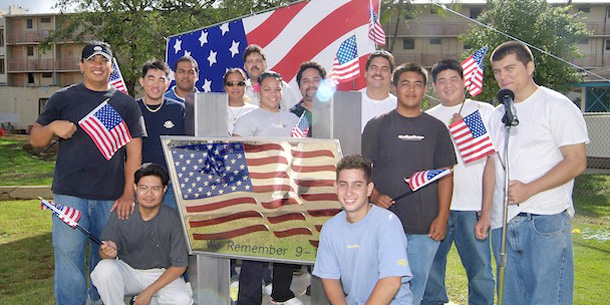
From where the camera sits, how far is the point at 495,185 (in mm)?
4344

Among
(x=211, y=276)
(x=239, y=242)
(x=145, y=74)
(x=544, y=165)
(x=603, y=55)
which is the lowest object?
(x=211, y=276)

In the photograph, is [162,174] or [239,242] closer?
[239,242]

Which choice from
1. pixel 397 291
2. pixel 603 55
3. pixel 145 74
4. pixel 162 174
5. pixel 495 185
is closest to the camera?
pixel 397 291

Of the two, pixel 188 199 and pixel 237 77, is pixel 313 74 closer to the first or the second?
pixel 237 77

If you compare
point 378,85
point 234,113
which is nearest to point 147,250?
point 234,113

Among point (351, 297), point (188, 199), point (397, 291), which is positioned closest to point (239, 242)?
point (188, 199)

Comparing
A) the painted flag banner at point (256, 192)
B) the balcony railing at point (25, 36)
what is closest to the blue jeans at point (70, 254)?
the painted flag banner at point (256, 192)

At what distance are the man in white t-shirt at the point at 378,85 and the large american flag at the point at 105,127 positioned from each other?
2.02 m

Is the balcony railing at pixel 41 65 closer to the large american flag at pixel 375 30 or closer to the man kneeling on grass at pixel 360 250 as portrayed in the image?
the large american flag at pixel 375 30

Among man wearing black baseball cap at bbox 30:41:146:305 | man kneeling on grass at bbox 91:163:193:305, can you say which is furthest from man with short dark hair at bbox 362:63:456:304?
man wearing black baseball cap at bbox 30:41:146:305

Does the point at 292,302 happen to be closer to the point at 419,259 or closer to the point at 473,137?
the point at 419,259

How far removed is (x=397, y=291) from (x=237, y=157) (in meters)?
1.32

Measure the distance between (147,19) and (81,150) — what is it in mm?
14146

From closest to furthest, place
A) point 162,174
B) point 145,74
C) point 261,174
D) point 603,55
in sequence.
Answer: point 261,174, point 162,174, point 145,74, point 603,55
